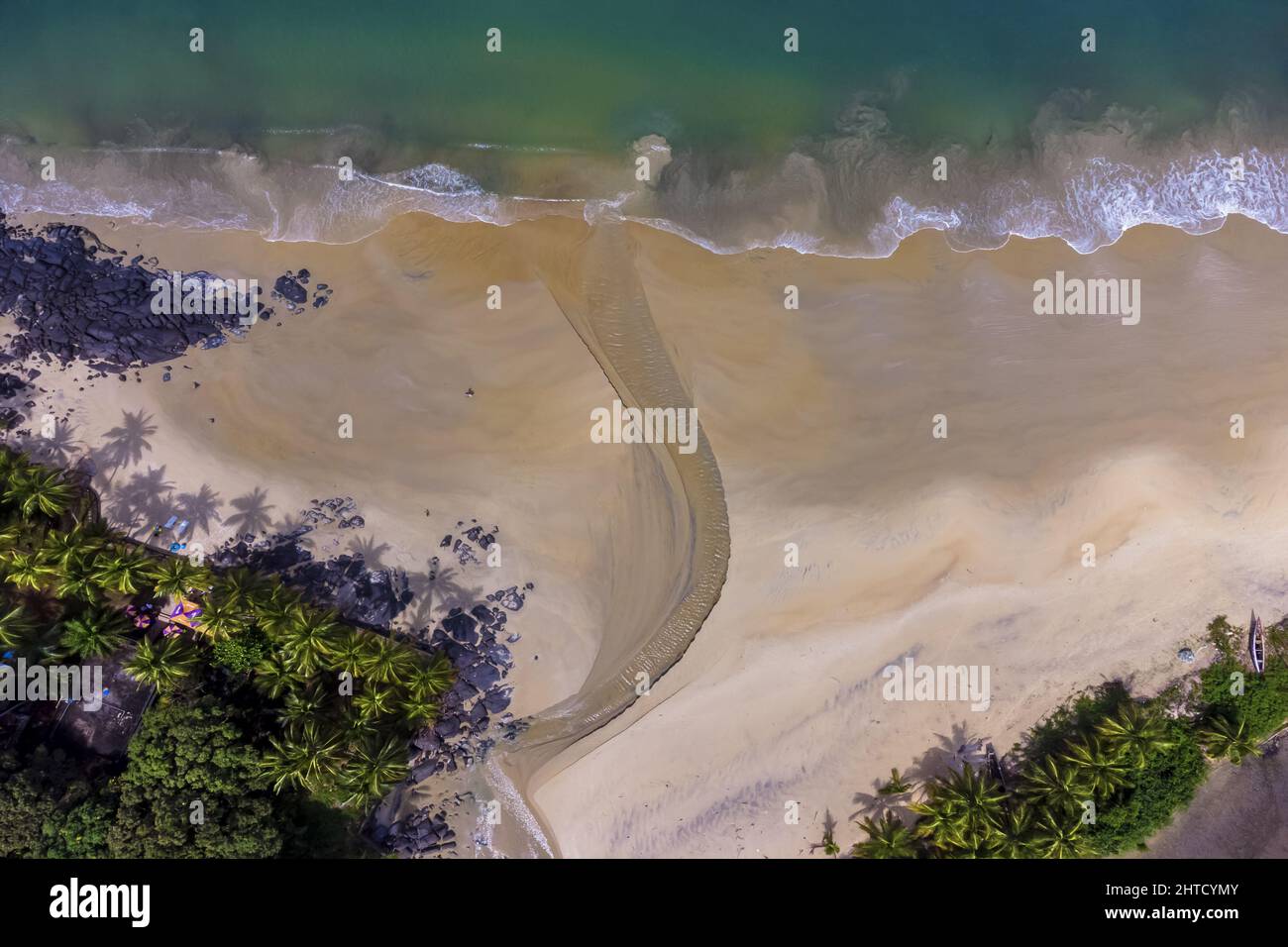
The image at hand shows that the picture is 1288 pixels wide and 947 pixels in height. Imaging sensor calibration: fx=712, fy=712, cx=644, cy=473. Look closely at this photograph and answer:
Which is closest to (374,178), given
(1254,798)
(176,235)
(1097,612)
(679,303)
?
(176,235)

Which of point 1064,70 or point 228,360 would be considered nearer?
point 228,360

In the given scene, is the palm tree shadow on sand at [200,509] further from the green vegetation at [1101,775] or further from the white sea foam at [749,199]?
the green vegetation at [1101,775]

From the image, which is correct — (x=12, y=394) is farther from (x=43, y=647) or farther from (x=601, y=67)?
(x=601, y=67)

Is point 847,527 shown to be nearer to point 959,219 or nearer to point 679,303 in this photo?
point 679,303

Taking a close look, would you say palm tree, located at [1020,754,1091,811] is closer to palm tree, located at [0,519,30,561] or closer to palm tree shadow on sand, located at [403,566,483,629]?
palm tree shadow on sand, located at [403,566,483,629]

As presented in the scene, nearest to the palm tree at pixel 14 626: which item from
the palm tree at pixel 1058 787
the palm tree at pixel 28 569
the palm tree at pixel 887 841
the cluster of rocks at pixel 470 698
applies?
the palm tree at pixel 28 569

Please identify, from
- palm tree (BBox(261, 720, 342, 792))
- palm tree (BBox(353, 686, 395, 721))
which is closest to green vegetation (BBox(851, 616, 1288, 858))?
palm tree (BBox(353, 686, 395, 721))
